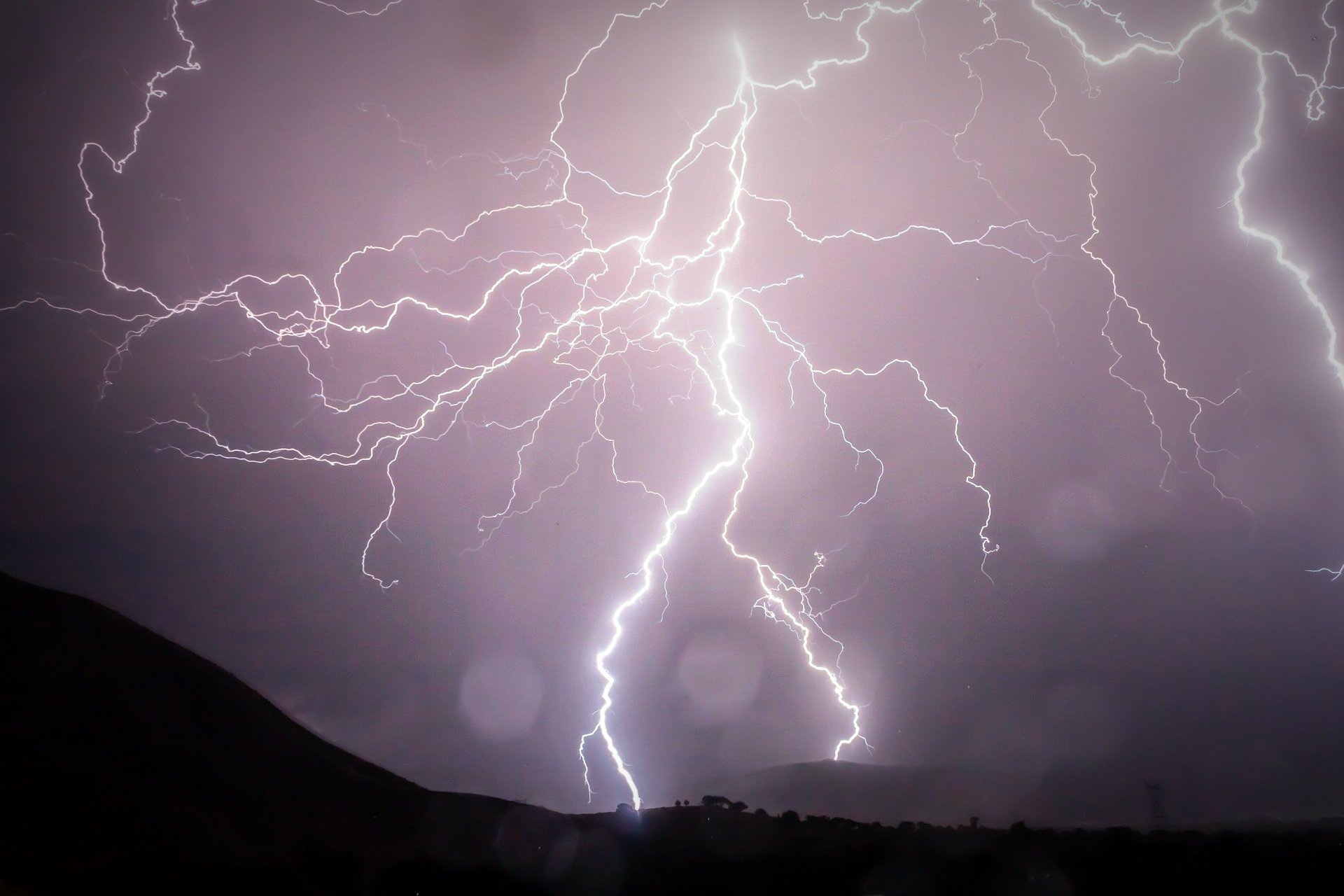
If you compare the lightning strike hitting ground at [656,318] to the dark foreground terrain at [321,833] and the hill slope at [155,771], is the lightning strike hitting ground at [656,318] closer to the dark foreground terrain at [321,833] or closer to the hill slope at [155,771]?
the dark foreground terrain at [321,833]

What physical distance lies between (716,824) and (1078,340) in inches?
207

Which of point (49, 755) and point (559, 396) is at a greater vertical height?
point (559, 396)

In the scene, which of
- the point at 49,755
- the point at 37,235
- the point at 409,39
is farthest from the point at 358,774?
the point at 409,39

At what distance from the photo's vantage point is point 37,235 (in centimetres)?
638

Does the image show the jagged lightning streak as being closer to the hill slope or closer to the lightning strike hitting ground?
the lightning strike hitting ground

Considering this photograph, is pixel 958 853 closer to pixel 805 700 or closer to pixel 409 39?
pixel 805 700

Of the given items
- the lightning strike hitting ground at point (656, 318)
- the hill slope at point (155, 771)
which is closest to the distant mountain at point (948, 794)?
the lightning strike hitting ground at point (656, 318)

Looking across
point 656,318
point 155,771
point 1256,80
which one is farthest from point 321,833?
point 1256,80

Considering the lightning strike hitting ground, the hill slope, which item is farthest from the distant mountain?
the hill slope

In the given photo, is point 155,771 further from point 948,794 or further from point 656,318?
point 948,794

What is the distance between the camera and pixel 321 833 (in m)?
5.71

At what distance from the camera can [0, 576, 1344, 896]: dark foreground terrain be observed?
15.1 feet

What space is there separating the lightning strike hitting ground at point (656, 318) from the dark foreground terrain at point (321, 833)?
4.21ft

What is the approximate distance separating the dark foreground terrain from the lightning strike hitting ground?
4.21ft
